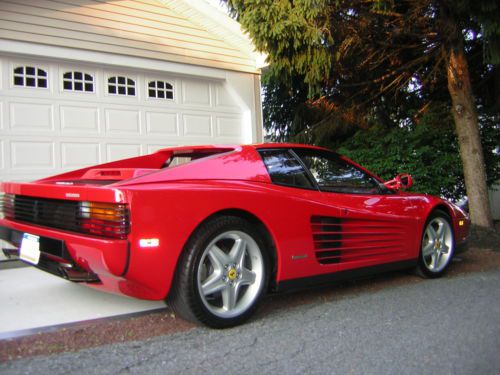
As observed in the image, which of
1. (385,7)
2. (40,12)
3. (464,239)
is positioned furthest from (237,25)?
(464,239)

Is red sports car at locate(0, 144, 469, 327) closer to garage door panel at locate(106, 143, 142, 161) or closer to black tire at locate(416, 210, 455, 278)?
black tire at locate(416, 210, 455, 278)

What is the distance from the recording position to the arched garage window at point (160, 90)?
713cm

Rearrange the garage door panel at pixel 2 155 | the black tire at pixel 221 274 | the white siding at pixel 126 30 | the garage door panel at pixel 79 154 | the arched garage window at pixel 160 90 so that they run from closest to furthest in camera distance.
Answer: the black tire at pixel 221 274 < the garage door panel at pixel 2 155 < the white siding at pixel 126 30 < the garage door panel at pixel 79 154 < the arched garage window at pixel 160 90

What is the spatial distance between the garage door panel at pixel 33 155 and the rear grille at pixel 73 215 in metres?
2.37

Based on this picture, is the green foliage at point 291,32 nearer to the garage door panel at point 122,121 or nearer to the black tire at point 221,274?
the garage door panel at point 122,121

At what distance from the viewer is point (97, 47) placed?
6.48 metres

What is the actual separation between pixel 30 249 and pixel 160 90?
4.38m

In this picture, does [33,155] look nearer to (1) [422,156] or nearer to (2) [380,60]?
(2) [380,60]

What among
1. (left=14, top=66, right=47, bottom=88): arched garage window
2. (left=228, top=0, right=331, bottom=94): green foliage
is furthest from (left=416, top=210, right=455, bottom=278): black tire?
(left=14, top=66, right=47, bottom=88): arched garage window

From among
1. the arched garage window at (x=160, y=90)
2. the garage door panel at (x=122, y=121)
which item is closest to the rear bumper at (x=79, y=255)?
the garage door panel at (x=122, y=121)

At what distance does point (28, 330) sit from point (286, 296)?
208 centimetres

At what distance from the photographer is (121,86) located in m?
6.85

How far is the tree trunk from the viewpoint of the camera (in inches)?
299

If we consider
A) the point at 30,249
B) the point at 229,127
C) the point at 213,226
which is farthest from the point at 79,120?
the point at 213,226
